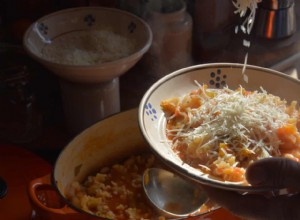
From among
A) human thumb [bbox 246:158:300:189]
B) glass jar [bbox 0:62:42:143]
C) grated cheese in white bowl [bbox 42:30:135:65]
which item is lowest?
Answer: glass jar [bbox 0:62:42:143]

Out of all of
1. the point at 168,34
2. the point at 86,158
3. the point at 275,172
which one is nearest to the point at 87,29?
the point at 168,34

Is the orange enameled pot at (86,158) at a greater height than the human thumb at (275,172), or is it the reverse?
the human thumb at (275,172)

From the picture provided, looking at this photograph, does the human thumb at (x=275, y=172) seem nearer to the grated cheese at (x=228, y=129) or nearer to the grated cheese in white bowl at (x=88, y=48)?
the grated cheese at (x=228, y=129)

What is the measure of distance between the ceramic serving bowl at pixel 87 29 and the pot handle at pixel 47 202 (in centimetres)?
28

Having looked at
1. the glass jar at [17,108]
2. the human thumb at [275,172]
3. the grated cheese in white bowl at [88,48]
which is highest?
the human thumb at [275,172]

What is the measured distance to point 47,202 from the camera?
93 cm

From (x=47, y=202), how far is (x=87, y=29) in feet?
1.79

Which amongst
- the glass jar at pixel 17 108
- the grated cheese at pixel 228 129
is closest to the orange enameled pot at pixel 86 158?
the grated cheese at pixel 228 129

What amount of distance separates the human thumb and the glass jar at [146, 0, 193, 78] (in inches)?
30.0

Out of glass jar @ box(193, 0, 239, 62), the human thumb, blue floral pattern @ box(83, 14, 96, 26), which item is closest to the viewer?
the human thumb

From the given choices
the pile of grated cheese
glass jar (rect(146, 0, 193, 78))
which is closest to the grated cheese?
the pile of grated cheese

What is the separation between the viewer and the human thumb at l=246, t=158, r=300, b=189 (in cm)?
66

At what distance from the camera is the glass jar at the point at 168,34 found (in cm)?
136

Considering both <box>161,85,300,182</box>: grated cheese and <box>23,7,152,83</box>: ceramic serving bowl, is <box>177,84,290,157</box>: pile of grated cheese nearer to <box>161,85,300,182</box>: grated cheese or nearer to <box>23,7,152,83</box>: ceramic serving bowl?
<box>161,85,300,182</box>: grated cheese
